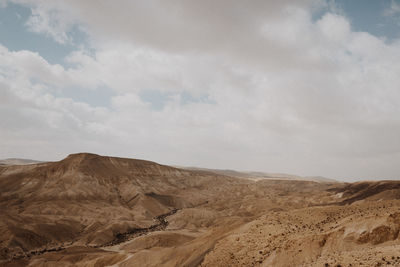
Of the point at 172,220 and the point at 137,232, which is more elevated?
the point at 172,220

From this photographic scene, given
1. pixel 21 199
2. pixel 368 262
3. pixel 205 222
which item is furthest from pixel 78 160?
pixel 368 262

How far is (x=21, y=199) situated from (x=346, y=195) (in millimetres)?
88051

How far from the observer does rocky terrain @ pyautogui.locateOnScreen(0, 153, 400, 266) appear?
13375mm

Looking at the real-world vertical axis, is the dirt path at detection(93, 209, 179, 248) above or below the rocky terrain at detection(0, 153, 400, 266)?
below

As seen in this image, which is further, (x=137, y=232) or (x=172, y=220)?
(x=172, y=220)

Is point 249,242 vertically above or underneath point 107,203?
above

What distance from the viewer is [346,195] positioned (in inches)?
3041

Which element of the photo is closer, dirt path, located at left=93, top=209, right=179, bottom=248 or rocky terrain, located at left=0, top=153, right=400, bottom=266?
rocky terrain, located at left=0, top=153, right=400, bottom=266

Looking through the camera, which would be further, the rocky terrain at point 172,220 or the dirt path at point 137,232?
the dirt path at point 137,232

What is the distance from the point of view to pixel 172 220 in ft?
203

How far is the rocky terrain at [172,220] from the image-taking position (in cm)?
1338

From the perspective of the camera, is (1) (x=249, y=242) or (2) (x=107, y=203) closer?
(1) (x=249, y=242)

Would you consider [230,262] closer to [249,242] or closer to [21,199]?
[249,242]

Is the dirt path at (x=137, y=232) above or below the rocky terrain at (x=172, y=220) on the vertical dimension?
below
